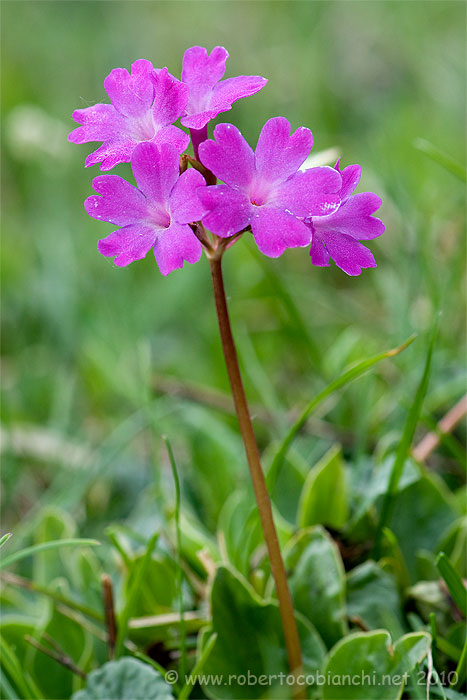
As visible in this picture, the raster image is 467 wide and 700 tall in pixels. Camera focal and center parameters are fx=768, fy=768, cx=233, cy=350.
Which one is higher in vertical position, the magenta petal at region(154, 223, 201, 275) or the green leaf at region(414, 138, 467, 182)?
the magenta petal at region(154, 223, 201, 275)

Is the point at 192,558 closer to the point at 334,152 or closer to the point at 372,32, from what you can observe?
the point at 334,152

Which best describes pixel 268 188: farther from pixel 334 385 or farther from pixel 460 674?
pixel 460 674

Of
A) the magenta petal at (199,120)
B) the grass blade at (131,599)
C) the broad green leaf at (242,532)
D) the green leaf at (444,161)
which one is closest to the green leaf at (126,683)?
the grass blade at (131,599)

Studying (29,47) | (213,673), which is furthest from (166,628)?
(29,47)

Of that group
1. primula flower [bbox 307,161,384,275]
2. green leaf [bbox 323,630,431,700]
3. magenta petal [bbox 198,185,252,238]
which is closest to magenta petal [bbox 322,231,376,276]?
primula flower [bbox 307,161,384,275]

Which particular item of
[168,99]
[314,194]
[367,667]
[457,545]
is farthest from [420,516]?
[168,99]

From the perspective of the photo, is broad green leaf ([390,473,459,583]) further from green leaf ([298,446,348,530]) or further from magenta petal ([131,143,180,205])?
magenta petal ([131,143,180,205])
